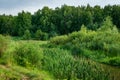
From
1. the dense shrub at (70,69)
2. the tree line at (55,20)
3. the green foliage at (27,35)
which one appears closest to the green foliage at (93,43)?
the dense shrub at (70,69)

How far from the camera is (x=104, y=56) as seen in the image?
5397 centimetres

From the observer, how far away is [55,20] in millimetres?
95875

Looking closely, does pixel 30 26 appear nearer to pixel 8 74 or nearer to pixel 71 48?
pixel 71 48

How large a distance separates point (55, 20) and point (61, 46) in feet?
108

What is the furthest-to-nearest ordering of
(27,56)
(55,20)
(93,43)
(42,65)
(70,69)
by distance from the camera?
1. (55,20)
2. (93,43)
3. (42,65)
4. (27,56)
5. (70,69)

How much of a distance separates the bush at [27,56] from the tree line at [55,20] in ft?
150

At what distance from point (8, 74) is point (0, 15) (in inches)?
2999

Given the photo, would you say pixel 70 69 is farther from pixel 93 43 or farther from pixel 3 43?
pixel 93 43

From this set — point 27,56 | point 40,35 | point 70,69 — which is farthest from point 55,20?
point 70,69

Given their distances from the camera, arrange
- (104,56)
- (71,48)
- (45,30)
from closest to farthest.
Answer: (104,56) → (71,48) → (45,30)

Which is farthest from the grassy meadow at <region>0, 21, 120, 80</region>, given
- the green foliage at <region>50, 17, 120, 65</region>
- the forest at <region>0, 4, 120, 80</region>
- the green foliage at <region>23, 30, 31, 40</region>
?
the green foliage at <region>23, 30, 31, 40</region>

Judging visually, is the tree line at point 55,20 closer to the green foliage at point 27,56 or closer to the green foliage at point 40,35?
the green foliage at point 40,35

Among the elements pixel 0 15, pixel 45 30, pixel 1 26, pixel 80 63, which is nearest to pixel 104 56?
pixel 80 63

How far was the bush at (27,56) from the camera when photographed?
39188mm
